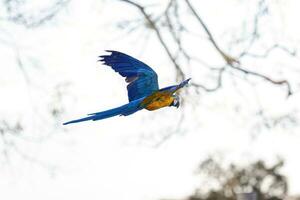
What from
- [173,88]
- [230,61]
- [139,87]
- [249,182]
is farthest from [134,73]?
[249,182]

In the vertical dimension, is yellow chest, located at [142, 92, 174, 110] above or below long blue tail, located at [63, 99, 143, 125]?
above

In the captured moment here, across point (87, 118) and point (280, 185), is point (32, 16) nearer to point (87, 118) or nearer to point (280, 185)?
point (87, 118)

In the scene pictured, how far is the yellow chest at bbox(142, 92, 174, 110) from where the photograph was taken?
7.15 feet

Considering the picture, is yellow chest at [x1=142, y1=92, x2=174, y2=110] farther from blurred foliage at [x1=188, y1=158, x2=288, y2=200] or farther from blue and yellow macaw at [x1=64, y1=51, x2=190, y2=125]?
blurred foliage at [x1=188, y1=158, x2=288, y2=200]

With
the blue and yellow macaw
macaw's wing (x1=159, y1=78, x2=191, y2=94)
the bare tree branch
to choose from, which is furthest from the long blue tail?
the bare tree branch

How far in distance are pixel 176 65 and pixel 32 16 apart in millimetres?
1904

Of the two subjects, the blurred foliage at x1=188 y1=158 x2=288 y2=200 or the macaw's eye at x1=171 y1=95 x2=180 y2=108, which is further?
the blurred foliage at x1=188 y1=158 x2=288 y2=200

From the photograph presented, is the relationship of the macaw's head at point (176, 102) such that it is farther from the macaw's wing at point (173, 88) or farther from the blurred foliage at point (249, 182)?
the blurred foliage at point (249, 182)

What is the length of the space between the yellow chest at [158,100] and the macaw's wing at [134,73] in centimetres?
4

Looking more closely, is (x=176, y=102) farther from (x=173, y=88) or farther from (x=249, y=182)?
(x=249, y=182)

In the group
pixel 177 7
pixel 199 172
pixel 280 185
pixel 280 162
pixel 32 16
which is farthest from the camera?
pixel 280 185

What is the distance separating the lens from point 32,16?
7766mm

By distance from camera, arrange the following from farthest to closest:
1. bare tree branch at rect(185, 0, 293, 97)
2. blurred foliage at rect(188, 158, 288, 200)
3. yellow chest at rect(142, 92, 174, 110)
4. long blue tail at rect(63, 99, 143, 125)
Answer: blurred foliage at rect(188, 158, 288, 200)
bare tree branch at rect(185, 0, 293, 97)
yellow chest at rect(142, 92, 174, 110)
long blue tail at rect(63, 99, 143, 125)

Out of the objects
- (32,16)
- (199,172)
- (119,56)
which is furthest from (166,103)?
(199,172)
